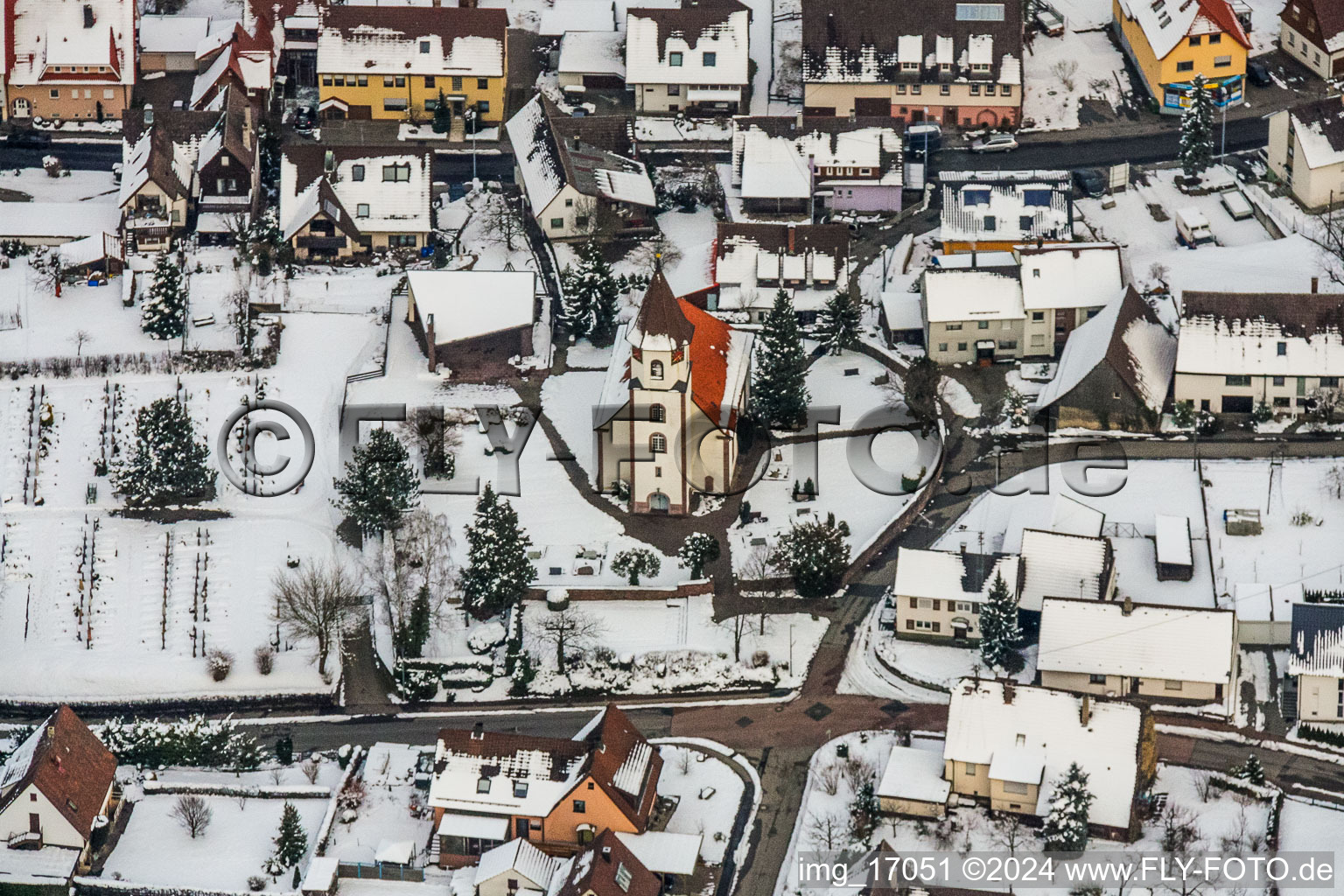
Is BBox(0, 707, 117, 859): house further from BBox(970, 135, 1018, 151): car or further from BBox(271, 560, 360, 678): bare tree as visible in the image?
BBox(970, 135, 1018, 151): car

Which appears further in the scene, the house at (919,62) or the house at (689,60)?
the house at (689,60)

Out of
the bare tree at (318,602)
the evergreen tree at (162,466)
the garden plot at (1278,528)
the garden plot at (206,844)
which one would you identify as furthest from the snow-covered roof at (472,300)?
the garden plot at (1278,528)

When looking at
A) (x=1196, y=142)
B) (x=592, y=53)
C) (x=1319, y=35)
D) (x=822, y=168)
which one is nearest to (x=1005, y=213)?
(x=822, y=168)

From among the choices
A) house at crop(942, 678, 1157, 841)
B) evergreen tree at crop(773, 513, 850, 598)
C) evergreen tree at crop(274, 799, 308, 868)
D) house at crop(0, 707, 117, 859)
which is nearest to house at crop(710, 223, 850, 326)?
evergreen tree at crop(773, 513, 850, 598)

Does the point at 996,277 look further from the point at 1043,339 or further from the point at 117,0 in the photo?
the point at 117,0

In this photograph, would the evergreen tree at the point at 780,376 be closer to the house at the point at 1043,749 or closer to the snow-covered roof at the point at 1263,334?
the snow-covered roof at the point at 1263,334
